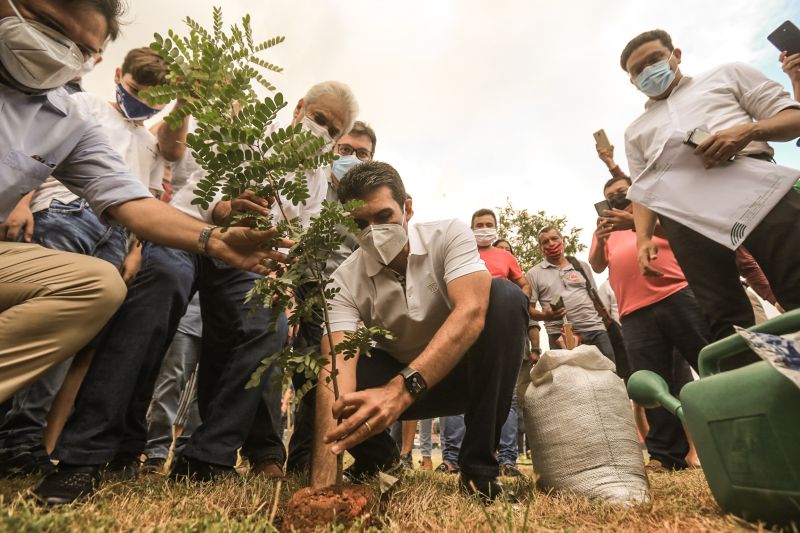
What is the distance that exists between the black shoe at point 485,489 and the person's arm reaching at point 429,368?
52 cm

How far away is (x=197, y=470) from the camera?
82.7 inches

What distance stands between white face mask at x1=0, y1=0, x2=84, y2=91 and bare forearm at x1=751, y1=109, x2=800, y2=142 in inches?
117

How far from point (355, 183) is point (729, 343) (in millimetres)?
1628

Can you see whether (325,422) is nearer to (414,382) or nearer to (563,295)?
(414,382)

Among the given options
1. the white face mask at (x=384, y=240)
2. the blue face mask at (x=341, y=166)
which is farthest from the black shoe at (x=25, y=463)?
the blue face mask at (x=341, y=166)

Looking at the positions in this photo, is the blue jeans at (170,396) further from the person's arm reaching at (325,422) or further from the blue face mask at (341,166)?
the person's arm reaching at (325,422)

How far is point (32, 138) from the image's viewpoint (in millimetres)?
1792

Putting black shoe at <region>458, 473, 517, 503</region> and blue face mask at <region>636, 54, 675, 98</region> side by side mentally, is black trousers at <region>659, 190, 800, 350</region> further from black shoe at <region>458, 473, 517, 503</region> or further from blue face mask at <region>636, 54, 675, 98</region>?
black shoe at <region>458, 473, 517, 503</region>

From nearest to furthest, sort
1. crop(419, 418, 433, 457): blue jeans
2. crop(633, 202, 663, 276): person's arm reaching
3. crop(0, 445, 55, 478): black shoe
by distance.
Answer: crop(0, 445, 55, 478): black shoe, crop(633, 202, 663, 276): person's arm reaching, crop(419, 418, 433, 457): blue jeans

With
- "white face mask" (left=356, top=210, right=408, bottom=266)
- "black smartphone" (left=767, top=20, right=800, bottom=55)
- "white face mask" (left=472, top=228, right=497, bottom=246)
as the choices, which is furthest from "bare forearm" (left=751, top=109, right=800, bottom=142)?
"white face mask" (left=472, top=228, right=497, bottom=246)

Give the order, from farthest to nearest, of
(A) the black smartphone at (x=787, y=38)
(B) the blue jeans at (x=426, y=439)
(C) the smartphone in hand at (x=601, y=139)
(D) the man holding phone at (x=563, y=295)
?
(B) the blue jeans at (x=426, y=439) < (D) the man holding phone at (x=563, y=295) < (C) the smartphone in hand at (x=601, y=139) < (A) the black smartphone at (x=787, y=38)

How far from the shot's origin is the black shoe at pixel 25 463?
235cm

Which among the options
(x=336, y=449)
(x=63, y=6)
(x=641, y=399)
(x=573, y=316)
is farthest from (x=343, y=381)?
(x=573, y=316)

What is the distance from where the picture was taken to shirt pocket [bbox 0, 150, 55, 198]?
65.8 inches
